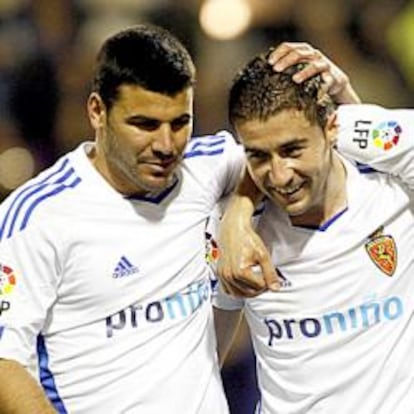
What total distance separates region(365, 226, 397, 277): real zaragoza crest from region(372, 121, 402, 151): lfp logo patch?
0.39 feet

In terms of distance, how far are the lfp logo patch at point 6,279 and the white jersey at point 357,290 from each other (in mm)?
330

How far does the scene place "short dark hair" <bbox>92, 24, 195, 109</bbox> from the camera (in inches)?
58.2

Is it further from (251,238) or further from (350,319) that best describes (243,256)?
(350,319)

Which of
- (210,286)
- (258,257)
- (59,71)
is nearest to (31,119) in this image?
(59,71)

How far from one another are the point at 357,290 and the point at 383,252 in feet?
0.20

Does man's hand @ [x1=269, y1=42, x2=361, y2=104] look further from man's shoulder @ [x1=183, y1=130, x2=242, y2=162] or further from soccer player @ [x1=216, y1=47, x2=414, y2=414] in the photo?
man's shoulder @ [x1=183, y1=130, x2=242, y2=162]

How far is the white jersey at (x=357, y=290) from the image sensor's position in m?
1.48

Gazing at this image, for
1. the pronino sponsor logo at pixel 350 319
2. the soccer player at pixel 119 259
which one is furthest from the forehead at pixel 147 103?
the pronino sponsor logo at pixel 350 319

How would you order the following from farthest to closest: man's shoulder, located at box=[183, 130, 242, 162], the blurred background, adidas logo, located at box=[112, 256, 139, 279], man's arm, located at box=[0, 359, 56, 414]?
the blurred background, man's shoulder, located at box=[183, 130, 242, 162], adidas logo, located at box=[112, 256, 139, 279], man's arm, located at box=[0, 359, 56, 414]

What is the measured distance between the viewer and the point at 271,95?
4.69ft

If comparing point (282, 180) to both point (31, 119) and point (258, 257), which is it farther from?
point (31, 119)

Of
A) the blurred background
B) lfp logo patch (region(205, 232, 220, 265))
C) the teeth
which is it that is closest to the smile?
the teeth

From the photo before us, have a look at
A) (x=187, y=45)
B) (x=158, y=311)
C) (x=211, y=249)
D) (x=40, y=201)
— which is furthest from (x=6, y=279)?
(x=187, y=45)

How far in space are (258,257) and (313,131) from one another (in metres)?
0.17
